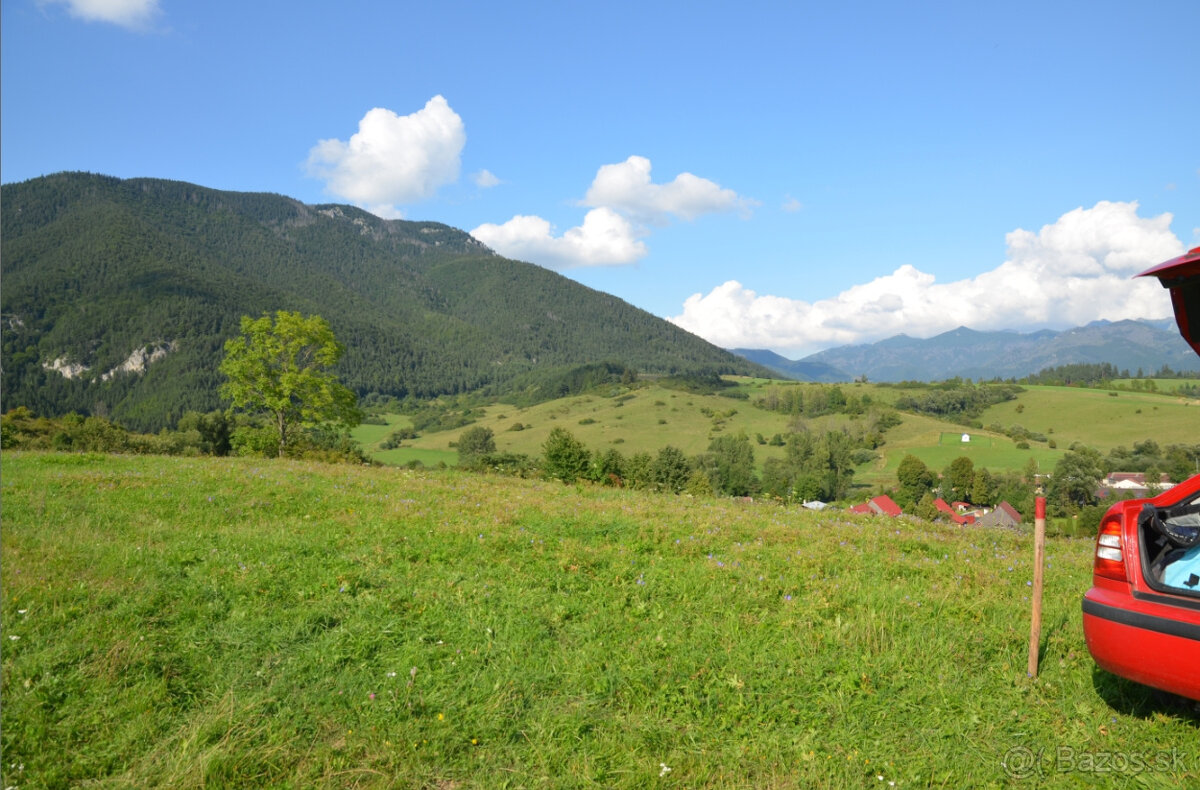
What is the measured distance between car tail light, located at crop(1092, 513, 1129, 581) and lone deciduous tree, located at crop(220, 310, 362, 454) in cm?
3204

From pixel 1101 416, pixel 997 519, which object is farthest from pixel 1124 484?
pixel 1101 416

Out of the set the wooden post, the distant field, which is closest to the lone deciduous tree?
the wooden post

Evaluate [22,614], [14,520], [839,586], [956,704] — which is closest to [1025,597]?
[839,586]

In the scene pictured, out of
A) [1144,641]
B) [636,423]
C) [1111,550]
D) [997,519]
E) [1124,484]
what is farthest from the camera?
[636,423]

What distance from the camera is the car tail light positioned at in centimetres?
491

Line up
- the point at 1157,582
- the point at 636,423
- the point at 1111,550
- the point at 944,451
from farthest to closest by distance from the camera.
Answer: the point at 636,423 → the point at 944,451 → the point at 1111,550 → the point at 1157,582

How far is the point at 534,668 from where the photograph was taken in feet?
19.1

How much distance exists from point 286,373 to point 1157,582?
33.7 meters

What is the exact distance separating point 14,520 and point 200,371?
681 feet

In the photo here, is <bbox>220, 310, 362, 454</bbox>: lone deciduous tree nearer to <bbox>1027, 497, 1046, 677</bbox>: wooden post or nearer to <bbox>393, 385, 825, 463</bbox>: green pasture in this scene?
<bbox>1027, 497, 1046, 677</bbox>: wooden post

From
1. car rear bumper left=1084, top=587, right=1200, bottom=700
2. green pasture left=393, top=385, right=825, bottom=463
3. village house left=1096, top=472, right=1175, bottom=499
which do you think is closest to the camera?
car rear bumper left=1084, top=587, right=1200, bottom=700

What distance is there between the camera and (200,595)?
6.72 metres

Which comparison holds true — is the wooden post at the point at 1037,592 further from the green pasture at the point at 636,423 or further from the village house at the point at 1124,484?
the green pasture at the point at 636,423

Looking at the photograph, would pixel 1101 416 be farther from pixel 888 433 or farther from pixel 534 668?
pixel 534 668
